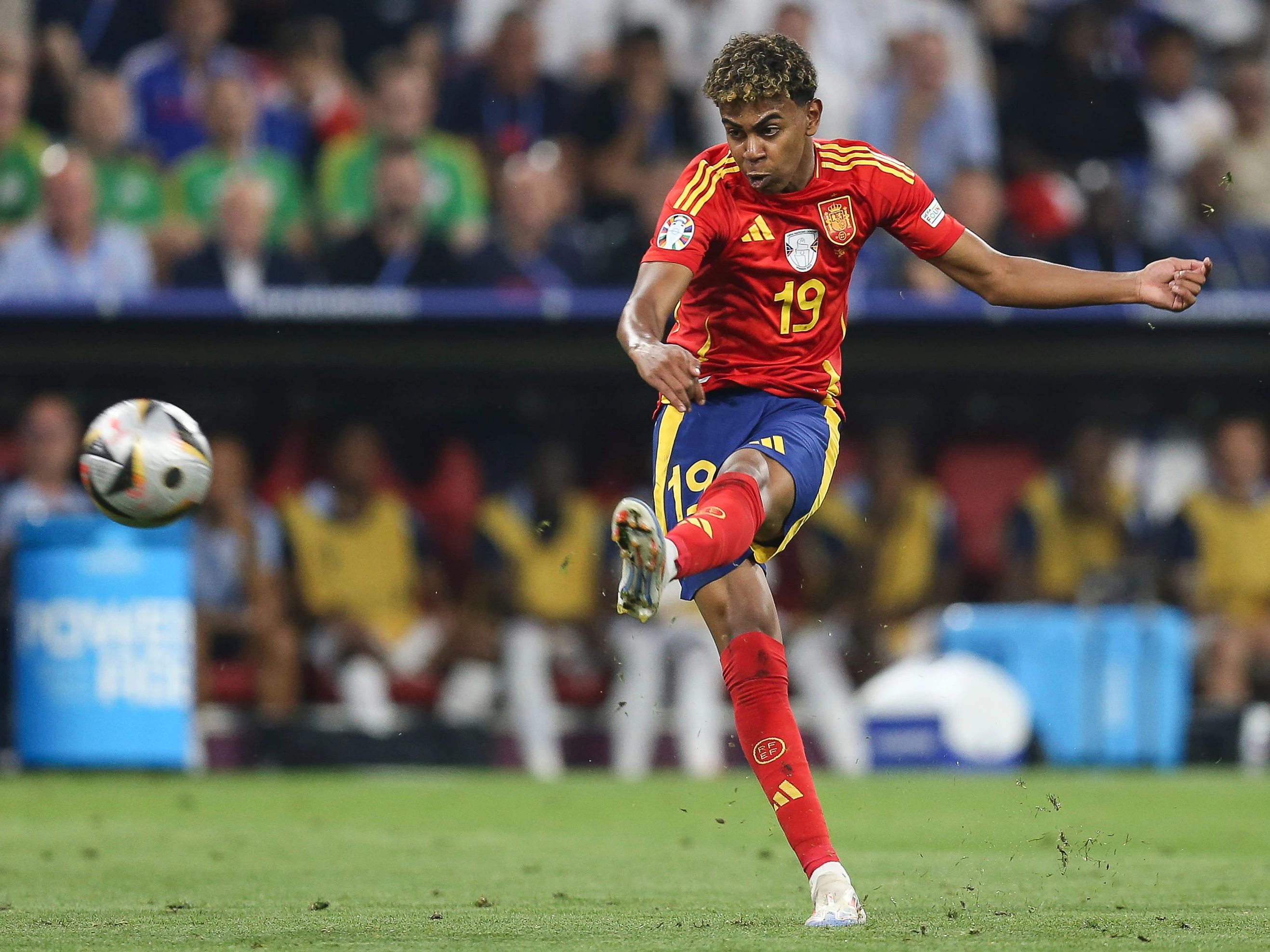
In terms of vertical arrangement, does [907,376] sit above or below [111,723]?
Result: above

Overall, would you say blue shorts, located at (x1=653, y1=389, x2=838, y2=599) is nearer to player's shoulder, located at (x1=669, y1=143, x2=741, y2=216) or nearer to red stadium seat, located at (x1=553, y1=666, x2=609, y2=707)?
player's shoulder, located at (x1=669, y1=143, x2=741, y2=216)

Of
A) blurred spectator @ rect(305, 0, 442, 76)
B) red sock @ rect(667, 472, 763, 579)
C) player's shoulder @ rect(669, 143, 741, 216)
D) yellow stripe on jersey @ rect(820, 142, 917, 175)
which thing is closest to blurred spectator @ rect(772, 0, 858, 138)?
blurred spectator @ rect(305, 0, 442, 76)

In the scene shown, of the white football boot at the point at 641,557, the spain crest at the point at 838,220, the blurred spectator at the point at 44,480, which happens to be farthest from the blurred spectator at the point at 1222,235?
the white football boot at the point at 641,557

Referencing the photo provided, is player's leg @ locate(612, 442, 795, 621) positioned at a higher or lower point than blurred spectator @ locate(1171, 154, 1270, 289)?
lower

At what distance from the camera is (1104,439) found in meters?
13.3

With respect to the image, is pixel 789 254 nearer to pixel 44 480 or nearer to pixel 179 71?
pixel 44 480

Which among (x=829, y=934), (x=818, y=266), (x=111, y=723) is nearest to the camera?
(x=829, y=934)

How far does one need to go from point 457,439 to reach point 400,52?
9.40 feet

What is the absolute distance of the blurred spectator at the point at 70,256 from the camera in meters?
12.1

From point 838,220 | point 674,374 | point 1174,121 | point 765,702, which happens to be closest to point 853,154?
point 838,220

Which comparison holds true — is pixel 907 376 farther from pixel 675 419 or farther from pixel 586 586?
pixel 675 419

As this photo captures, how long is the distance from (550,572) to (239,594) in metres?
2.07

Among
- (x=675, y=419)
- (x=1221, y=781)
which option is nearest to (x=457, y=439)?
(x=1221, y=781)

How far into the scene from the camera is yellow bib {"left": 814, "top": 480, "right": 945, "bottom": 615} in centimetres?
1286
